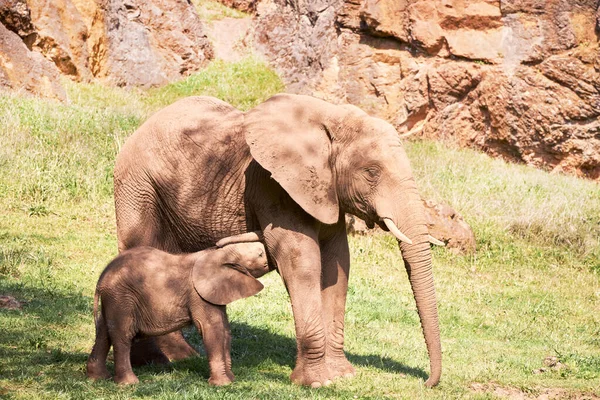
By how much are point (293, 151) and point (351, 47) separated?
15931 millimetres

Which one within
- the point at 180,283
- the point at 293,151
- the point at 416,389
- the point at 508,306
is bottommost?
the point at 508,306

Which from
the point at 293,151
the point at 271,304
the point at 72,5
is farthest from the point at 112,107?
the point at 293,151

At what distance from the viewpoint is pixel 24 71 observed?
1955cm

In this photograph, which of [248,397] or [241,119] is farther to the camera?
[241,119]

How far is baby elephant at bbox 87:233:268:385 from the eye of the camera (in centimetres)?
721

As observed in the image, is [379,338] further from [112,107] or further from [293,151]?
[112,107]

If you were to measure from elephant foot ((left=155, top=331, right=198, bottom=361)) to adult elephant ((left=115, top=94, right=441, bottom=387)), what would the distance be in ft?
0.04

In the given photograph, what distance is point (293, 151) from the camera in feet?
25.2

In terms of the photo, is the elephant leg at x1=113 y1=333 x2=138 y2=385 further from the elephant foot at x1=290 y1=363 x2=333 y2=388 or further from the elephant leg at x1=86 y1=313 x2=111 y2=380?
the elephant foot at x1=290 y1=363 x2=333 y2=388

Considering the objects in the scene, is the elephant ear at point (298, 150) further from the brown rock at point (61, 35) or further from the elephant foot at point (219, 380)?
the brown rock at point (61, 35)

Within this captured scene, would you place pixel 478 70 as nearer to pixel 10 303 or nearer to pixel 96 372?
pixel 10 303

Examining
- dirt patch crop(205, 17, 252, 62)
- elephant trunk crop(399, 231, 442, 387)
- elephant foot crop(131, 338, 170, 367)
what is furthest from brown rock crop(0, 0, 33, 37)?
elephant trunk crop(399, 231, 442, 387)

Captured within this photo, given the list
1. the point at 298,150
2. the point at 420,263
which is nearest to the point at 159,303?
Result: the point at 298,150


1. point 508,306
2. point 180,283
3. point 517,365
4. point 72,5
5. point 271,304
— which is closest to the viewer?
point 180,283
